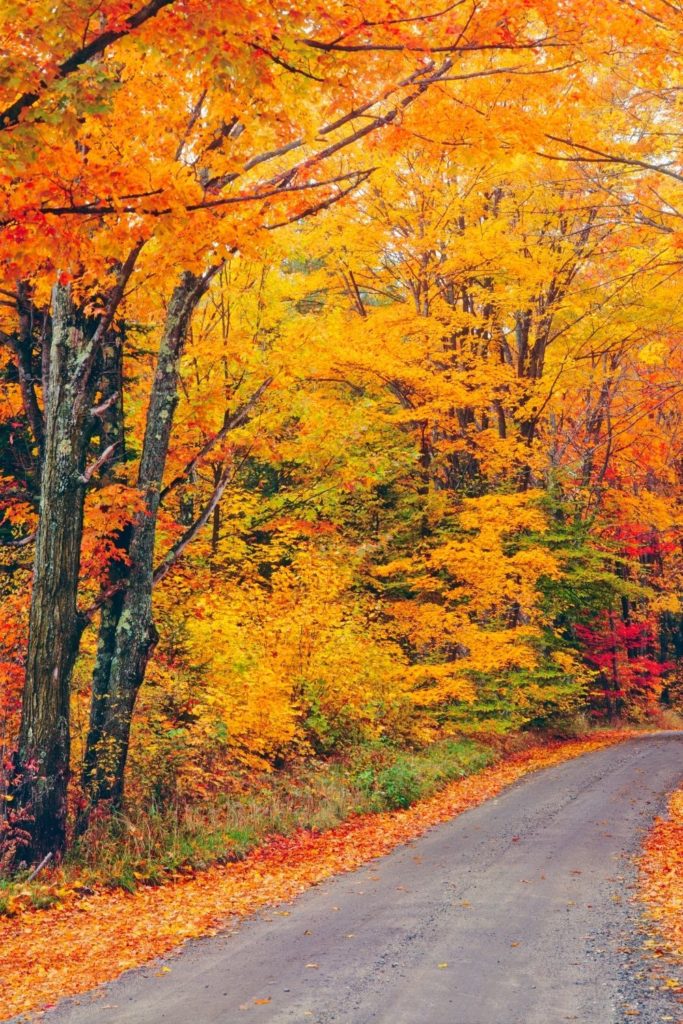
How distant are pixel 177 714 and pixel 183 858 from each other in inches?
104

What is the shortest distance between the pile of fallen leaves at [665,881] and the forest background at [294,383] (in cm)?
416

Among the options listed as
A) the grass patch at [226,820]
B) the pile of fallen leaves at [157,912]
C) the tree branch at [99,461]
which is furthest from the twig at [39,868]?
the tree branch at [99,461]

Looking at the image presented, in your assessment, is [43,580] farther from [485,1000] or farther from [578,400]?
[578,400]

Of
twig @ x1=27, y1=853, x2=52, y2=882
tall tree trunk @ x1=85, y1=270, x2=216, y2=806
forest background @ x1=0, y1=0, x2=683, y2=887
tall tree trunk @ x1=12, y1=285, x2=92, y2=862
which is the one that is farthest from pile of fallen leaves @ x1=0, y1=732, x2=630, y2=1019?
tall tree trunk @ x1=85, y1=270, x2=216, y2=806

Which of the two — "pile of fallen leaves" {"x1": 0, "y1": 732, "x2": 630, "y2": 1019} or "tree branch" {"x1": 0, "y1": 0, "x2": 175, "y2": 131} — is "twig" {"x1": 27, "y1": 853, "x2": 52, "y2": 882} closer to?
"pile of fallen leaves" {"x1": 0, "y1": 732, "x2": 630, "y2": 1019}

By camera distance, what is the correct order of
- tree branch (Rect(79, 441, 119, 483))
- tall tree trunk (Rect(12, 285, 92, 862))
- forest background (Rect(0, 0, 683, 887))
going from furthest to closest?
tree branch (Rect(79, 441, 119, 483))
tall tree trunk (Rect(12, 285, 92, 862))
forest background (Rect(0, 0, 683, 887))

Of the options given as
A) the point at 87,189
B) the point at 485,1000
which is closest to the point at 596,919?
the point at 485,1000

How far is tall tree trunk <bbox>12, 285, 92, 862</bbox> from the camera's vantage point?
987cm

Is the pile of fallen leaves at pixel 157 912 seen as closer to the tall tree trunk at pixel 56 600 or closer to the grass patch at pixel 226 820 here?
the grass patch at pixel 226 820

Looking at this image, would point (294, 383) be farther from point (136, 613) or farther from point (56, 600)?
point (56, 600)

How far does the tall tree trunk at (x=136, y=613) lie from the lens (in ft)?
36.0

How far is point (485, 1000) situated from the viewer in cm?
579

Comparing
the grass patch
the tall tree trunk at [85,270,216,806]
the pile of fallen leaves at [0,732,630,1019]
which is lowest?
the pile of fallen leaves at [0,732,630,1019]

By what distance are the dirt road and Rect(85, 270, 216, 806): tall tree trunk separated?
3.04m
